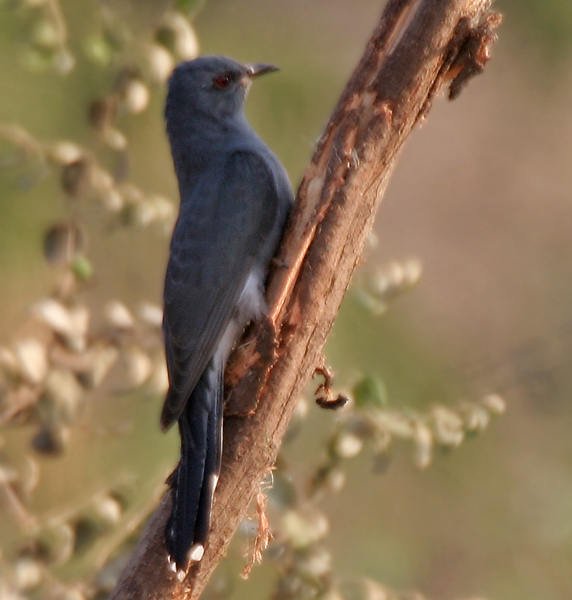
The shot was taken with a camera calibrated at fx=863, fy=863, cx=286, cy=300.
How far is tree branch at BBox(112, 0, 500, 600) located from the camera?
224cm

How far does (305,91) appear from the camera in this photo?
17.4ft

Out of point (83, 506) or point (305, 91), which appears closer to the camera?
point (83, 506)

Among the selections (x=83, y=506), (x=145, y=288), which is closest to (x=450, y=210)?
(x=145, y=288)

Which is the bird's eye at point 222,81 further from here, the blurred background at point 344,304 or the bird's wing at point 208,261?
the bird's wing at point 208,261

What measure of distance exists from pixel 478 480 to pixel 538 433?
0.57m

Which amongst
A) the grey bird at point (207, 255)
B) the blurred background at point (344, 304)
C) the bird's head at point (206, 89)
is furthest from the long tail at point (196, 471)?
the bird's head at point (206, 89)

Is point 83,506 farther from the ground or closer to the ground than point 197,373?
closer to the ground

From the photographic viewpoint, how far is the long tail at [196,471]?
2135mm

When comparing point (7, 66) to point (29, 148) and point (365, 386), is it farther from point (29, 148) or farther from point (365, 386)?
point (365, 386)

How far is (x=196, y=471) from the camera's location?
7.32 feet

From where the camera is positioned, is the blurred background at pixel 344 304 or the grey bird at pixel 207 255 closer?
the grey bird at pixel 207 255

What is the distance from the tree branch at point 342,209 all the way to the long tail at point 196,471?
0.04 m

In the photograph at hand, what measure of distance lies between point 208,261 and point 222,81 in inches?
33.0

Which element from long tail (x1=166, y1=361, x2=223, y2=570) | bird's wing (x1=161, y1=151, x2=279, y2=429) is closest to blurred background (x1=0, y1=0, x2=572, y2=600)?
bird's wing (x1=161, y1=151, x2=279, y2=429)
